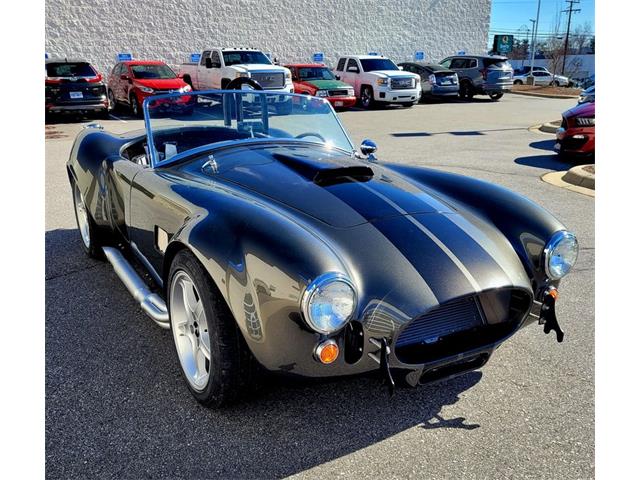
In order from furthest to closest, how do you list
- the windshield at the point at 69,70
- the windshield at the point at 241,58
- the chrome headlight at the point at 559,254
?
the windshield at the point at 241,58
the windshield at the point at 69,70
the chrome headlight at the point at 559,254

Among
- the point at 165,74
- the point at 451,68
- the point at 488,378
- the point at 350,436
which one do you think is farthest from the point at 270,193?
the point at 451,68

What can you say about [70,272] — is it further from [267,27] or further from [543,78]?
[543,78]

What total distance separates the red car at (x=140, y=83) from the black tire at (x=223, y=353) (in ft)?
46.0

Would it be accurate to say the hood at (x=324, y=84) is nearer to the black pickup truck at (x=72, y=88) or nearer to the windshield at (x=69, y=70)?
the black pickup truck at (x=72, y=88)

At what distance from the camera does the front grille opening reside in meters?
2.47

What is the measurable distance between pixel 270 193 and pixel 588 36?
327ft

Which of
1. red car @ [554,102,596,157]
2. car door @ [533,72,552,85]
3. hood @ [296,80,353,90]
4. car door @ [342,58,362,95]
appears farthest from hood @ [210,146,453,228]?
car door @ [533,72,552,85]

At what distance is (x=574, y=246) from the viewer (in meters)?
2.93

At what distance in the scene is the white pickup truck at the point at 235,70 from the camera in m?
17.0

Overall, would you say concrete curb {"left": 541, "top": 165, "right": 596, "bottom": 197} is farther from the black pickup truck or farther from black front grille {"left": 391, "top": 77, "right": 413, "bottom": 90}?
the black pickup truck

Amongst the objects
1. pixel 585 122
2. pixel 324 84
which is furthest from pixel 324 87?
pixel 585 122

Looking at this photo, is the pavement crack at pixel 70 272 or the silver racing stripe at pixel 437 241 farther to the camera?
the pavement crack at pixel 70 272

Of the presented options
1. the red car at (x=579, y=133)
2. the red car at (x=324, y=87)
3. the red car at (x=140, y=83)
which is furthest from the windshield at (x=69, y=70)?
the red car at (x=579, y=133)

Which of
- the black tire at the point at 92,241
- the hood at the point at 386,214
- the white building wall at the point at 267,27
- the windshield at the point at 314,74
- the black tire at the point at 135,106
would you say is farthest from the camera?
the white building wall at the point at 267,27
